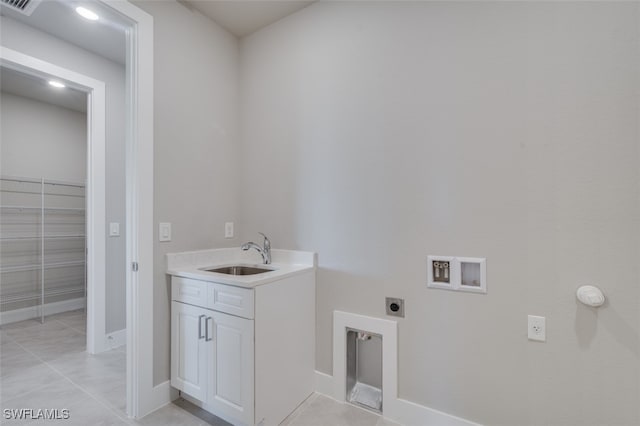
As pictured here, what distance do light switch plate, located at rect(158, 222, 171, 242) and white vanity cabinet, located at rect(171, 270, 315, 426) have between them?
10.2 inches

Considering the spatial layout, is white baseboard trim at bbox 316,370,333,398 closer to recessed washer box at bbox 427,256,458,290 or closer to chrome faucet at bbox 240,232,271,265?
chrome faucet at bbox 240,232,271,265

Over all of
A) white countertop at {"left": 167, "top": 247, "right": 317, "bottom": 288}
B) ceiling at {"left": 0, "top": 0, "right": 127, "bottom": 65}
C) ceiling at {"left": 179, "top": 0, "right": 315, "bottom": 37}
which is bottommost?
white countertop at {"left": 167, "top": 247, "right": 317, "bottom": 288}

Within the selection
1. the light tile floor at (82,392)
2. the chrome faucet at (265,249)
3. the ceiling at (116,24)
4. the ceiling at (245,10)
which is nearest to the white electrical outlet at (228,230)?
the chrome faucet at (265,249)

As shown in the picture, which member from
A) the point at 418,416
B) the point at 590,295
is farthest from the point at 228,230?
the point at 590,295

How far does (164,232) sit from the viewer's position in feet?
5.98

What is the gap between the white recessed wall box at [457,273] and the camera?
4.70ft

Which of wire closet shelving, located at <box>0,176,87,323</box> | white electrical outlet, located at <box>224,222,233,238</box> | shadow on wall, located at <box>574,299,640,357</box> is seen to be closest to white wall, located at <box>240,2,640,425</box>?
shadow on wall, located at <box>574,299,640,357</box>

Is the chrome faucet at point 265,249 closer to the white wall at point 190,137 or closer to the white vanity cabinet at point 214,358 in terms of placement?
the white wall at point 190,137

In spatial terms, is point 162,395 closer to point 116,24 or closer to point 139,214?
point 139,214

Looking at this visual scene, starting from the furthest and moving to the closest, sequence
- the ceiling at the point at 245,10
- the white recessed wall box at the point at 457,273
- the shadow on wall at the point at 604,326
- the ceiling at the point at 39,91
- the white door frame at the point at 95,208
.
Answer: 1. the ceiling at the point at 39,91
2. the white door frame at the point at 95,208
3. the ceiling at the point at 245,10
4. the white recessed wall box at the point at 457,273
5. the shadow on wall at the point at 604,326

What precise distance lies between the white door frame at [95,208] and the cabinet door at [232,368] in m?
1.64

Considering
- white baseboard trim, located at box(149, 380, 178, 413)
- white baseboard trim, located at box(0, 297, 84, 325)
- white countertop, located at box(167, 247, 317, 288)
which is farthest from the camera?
white baseboard trim, located at box(0, 297, 84, 325)

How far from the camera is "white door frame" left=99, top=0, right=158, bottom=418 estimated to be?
168 centimetres

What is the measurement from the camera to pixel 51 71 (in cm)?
231
